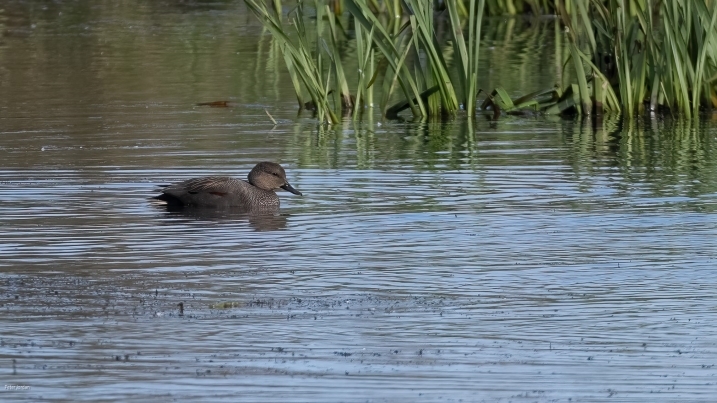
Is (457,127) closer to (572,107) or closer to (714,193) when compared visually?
(572,107)

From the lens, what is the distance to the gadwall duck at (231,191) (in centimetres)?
927

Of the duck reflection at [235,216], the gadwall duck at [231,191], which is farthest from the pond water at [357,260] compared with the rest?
the gadwall duck at [231,191]

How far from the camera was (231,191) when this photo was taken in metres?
9.38

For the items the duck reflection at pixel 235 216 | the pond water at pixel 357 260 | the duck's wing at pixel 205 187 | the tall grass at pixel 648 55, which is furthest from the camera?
the tall grass at pixel 648 55

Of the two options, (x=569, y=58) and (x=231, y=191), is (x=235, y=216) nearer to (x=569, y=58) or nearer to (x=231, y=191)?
(x=231, y=191)

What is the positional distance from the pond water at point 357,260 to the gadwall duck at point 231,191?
17 cm

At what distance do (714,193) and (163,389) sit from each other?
533 centimetres

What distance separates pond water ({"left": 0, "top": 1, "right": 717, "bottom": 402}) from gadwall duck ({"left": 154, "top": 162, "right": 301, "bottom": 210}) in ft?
0.55

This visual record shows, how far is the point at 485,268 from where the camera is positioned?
7.29 meters

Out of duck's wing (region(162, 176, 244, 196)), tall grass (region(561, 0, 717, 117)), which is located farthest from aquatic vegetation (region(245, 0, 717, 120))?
duck's wing (region(162, 176, 244, 196))

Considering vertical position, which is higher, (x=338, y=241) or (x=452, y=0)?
(x=452, y=0)

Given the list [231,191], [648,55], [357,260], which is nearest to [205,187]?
[231,191]

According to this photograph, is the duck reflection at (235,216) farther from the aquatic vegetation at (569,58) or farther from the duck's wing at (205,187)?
the aquatic vegetation at (569,58)

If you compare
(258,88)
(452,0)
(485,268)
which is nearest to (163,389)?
(485,268)
